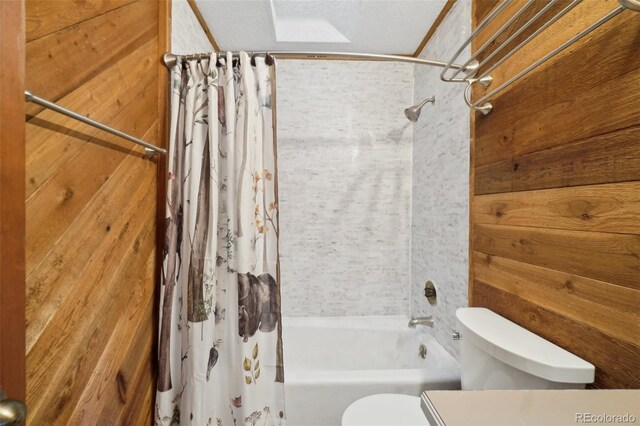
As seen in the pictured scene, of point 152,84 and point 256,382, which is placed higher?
point 152,84

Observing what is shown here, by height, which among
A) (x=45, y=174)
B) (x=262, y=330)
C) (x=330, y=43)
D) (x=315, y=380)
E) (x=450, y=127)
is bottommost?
(x=315, y=380)

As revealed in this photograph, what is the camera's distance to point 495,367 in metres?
0.84

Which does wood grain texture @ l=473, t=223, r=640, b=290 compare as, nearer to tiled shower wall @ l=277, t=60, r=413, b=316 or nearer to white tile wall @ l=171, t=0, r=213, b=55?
tiled shower wall @ l=277, t=60, r=413, b=316

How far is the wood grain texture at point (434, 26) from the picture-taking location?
1.41 metres

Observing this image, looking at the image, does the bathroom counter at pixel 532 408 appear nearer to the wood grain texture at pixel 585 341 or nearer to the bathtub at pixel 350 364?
the wood grain texture at pixel 585 341

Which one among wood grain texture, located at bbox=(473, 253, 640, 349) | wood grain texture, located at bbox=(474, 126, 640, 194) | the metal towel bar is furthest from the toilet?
the metal towel bar

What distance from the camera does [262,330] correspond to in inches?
40.6

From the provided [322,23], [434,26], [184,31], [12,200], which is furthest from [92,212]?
[434,26]

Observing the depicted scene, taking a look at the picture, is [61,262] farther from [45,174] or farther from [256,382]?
[256,382]

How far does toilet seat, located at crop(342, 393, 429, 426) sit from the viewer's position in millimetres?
992

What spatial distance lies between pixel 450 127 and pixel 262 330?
4.56 ft

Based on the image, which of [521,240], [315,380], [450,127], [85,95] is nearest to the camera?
[85,95]

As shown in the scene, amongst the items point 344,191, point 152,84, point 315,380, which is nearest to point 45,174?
point 152,84

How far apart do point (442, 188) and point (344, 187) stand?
26.7 inches
